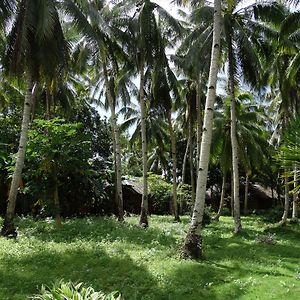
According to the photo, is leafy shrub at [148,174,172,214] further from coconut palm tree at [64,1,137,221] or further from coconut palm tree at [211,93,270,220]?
coconut palm tree at [64,1,137,221]

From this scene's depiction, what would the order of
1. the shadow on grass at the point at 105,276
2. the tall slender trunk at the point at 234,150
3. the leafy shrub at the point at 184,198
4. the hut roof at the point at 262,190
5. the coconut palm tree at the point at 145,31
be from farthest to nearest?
the hut roof at the point at 262,190, the leafy shrub at the point at 184,198, the coconut palm tree at the point at 145,31, the tall slender trunk at the point at 234,150, the shadow on grass at the point at 105,276

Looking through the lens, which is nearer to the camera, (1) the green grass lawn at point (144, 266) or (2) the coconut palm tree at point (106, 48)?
(1) the green grass lawn at point (144, 266)

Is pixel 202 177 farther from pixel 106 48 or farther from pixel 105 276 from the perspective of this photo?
pixel 106 48

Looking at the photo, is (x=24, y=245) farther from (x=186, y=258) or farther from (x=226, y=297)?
(x=226, y=297)

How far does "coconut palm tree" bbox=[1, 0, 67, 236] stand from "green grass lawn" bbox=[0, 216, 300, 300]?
7.35ft

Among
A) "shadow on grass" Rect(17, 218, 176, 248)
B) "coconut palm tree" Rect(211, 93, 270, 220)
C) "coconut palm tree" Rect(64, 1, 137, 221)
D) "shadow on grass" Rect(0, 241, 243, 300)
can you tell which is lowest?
"shadow on grass" Rect(0, 241, 243, 300)

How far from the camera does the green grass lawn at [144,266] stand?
801 centimetres

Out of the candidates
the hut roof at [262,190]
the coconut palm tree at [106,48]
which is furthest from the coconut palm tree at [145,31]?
the hut roof at [262,190]

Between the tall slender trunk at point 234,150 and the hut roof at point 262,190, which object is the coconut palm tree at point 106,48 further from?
the hut roof at point 262,190

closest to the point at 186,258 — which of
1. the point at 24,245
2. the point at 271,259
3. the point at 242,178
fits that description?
the point at 271,259

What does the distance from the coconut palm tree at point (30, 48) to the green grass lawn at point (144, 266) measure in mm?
2241

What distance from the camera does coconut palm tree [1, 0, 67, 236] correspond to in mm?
12070

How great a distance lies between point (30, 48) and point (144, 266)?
830cm

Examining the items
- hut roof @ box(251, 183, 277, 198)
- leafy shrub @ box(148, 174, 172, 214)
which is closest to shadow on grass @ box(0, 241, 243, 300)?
leafy shrub @ box(148, 174, 172, 214)
